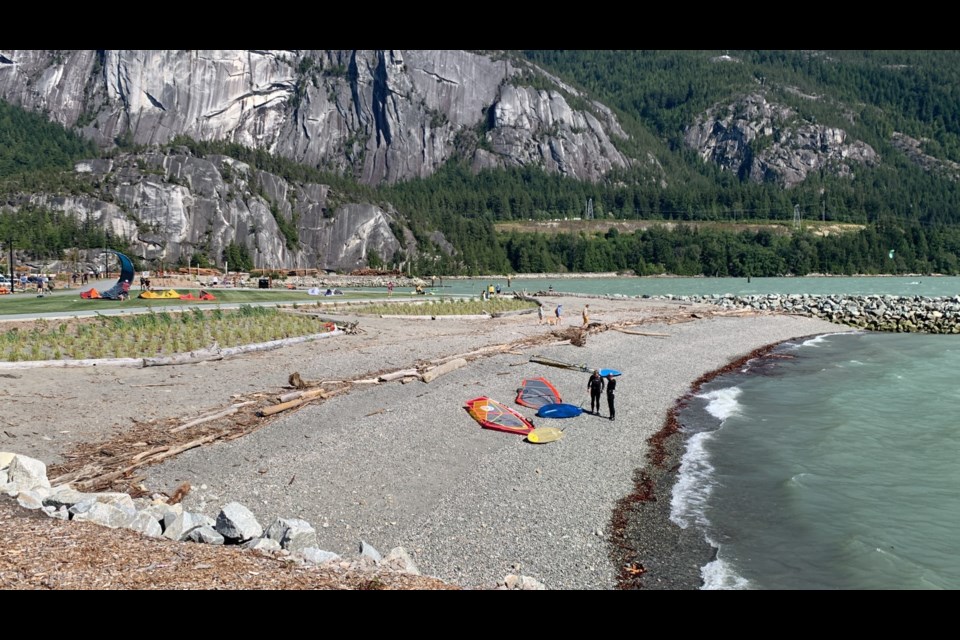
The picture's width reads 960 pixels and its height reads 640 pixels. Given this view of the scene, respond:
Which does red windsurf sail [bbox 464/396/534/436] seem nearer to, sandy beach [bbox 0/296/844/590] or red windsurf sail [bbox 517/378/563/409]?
sandy beach [bbox 0/296/844/590]

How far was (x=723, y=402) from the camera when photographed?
1141 inches

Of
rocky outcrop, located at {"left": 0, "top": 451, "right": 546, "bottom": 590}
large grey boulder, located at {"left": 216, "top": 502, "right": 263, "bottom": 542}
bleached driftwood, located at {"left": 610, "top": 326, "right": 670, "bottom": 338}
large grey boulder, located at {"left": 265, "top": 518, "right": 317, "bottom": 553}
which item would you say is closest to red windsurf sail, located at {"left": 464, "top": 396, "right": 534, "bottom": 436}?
rocky outcrop, located at {"left": 0, "top": 451, "right": 546, "bottom": 590}

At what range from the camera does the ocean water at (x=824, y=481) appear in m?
14.2

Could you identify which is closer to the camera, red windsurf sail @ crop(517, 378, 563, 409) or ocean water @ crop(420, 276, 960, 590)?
ocean water @ crop(420, 276, 960, 590)

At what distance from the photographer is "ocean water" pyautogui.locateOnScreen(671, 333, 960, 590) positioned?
1416 centimetres

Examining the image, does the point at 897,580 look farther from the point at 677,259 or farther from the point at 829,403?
the point at 677,259

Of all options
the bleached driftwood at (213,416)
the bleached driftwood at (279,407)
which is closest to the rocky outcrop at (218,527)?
the bleached driftwood at (213,416)

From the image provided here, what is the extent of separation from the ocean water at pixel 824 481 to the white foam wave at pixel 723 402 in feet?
0.27

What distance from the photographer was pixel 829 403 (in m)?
29.7

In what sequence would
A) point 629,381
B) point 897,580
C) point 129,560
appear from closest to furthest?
1. point 129,560
2. point 897,580
3. point 629,381

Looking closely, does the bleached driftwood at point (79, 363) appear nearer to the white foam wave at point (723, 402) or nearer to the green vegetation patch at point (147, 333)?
the green vegetation patch at point (147, 333)

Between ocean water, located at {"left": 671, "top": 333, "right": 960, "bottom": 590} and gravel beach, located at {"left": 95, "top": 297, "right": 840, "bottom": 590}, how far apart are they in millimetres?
1030
